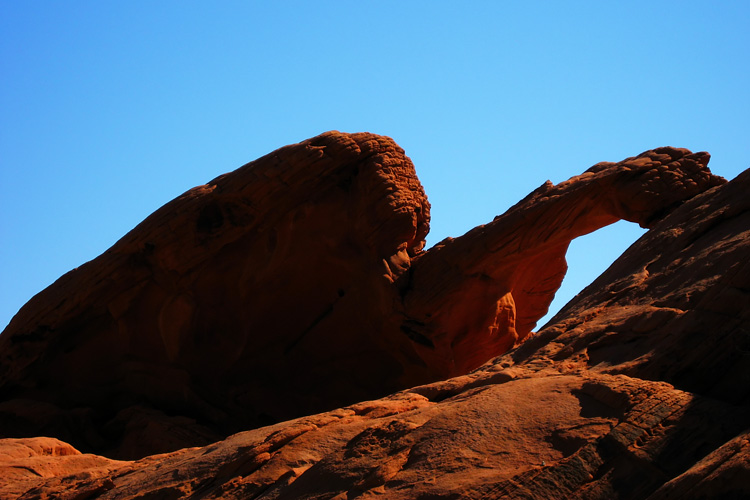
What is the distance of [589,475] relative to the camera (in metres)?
5.72

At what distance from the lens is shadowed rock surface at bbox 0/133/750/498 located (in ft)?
19.8

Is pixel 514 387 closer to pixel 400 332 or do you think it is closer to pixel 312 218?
pixel 400 332

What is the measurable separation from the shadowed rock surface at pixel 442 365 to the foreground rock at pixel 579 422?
0.06 ft

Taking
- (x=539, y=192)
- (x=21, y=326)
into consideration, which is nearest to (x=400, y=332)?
(x=539, y=192)

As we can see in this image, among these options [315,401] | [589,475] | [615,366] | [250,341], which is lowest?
[589,475]

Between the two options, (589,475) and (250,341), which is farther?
(250,341)

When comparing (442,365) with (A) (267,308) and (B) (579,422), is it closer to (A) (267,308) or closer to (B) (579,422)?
(A) (267,308)

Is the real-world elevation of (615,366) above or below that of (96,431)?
below

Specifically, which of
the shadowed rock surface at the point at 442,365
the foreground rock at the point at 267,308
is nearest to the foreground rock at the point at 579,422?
the shadowed rock surface at the point at 442,365

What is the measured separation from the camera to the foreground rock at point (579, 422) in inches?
226

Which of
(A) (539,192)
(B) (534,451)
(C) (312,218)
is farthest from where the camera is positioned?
(C) (312,218)

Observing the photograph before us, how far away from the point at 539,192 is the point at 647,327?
4.81 meters

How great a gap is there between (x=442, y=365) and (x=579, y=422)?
6019mm

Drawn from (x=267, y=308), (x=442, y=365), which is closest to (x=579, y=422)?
(x=442, y=365)
